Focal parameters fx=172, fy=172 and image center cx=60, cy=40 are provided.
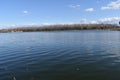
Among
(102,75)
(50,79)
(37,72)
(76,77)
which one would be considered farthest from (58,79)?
(102,75)

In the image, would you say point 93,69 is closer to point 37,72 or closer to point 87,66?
point 87,66

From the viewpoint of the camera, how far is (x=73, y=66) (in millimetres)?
18109

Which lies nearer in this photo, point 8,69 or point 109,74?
point 109,74

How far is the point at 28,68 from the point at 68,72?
4.35 meters

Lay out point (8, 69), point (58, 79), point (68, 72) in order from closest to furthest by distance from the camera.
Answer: point (58, 79) → point (68, 72) → point (8, 69)

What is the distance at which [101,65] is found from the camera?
1820 cm

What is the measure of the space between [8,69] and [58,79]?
6173mm

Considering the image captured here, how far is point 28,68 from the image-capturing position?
57.9ft

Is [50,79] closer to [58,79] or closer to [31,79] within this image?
[58,79]

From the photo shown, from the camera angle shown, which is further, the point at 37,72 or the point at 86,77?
the point at 37,72

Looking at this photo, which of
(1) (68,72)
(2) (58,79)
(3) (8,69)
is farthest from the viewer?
(3) (8,69)

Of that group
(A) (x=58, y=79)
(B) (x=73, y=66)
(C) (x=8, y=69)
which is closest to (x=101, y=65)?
(B) (x=73, y=66)

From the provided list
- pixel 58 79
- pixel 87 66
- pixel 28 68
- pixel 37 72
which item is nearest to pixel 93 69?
pixel 87 66

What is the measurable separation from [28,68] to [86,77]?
6308 millimetres
